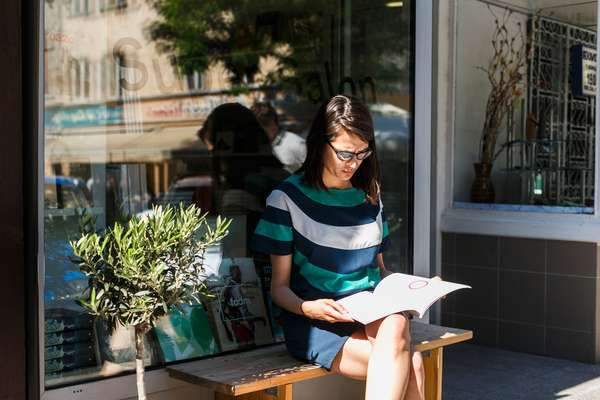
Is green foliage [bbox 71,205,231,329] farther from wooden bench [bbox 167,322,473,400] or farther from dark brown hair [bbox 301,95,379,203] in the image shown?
dark brown hair [bbox 301,95,379,203]

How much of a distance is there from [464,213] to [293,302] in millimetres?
2549

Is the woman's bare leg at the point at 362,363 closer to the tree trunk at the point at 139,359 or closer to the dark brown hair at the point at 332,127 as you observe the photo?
the dark brown hair at the point at 332,127

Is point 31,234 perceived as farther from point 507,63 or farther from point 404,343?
point 507,63

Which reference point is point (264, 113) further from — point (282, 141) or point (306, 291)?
Answer: point (306, 291)

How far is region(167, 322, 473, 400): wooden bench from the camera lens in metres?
2.77

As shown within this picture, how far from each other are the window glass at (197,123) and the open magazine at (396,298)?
68cm

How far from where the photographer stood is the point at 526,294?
4938mm

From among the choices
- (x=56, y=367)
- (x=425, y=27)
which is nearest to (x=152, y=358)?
(x=56, y=367)

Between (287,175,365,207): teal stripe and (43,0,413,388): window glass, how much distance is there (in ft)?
1.93

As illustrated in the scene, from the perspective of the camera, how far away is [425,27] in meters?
4.08

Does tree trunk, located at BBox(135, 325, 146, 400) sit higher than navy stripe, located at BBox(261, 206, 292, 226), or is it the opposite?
navy stripe, located at BBox(261, 206, 292, 226)

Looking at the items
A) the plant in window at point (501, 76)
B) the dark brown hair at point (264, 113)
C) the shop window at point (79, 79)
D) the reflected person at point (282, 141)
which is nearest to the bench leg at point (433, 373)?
the plant in window at point (501, 76)

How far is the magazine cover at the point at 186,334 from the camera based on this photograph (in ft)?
10.3

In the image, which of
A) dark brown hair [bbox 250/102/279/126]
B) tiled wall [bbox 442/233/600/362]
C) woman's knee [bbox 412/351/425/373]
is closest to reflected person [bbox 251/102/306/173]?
dark brown hair [bbox 250/102/279/126]
